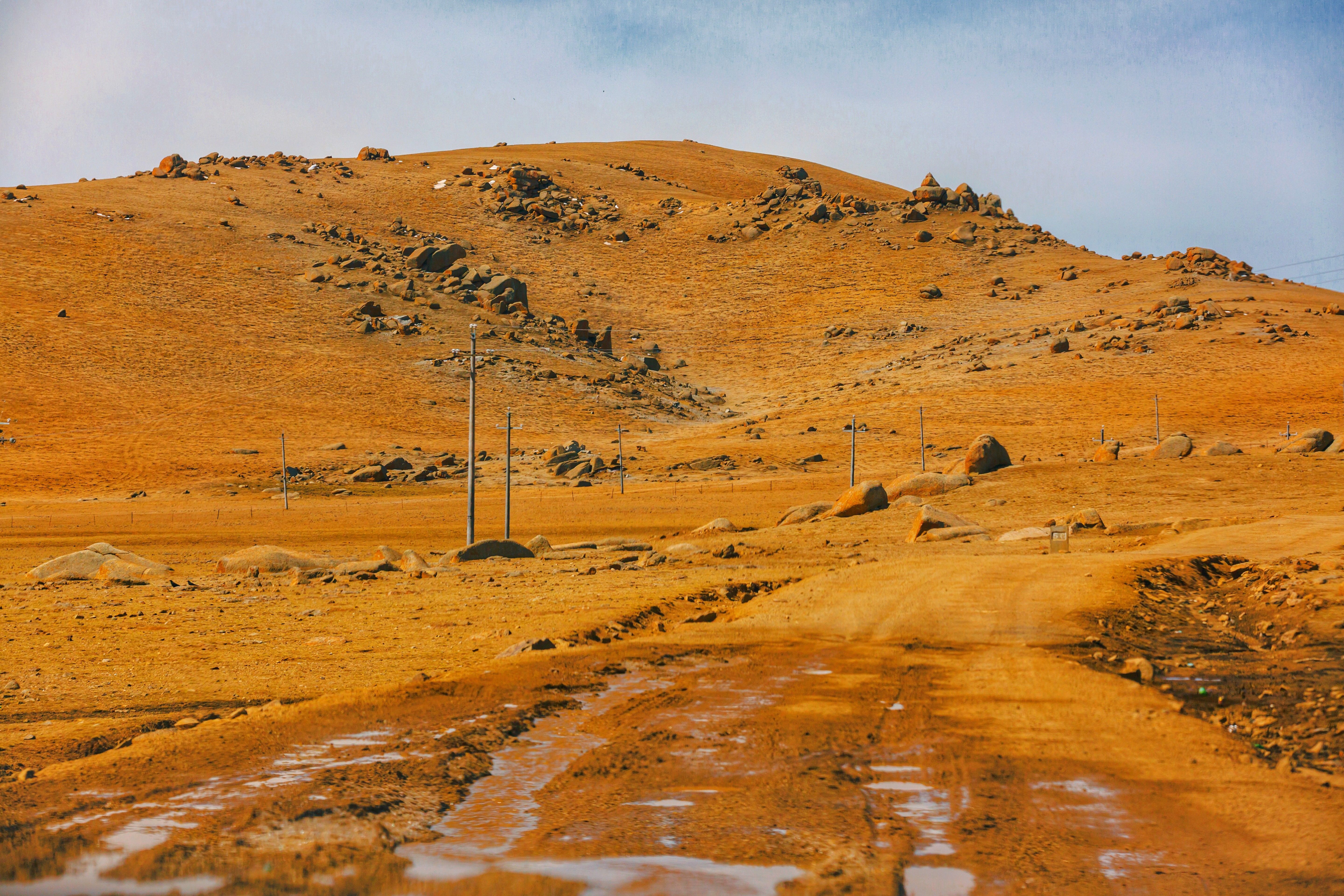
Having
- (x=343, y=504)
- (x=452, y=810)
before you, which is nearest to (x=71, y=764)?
(x=452, y=810)

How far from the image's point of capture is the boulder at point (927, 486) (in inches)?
1377

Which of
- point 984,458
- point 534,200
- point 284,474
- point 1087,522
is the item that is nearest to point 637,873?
point 1087,522

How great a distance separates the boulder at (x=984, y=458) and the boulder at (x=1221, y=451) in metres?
7.32

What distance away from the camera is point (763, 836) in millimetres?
7438

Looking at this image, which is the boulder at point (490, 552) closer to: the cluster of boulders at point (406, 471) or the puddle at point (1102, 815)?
the puddle at point (1102, 815)

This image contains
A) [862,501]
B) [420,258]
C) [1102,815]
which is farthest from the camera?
[420,258]

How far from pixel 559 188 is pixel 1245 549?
124m

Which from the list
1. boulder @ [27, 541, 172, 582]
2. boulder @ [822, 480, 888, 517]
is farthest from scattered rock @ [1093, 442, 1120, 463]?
boulder @ [27, 541, 172, 582]

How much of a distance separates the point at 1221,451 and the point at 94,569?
36882 mm

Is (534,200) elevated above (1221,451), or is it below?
above

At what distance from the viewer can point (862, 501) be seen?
104 feet

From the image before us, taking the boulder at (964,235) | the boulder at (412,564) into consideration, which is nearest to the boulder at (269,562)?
the boulder at (412,564)

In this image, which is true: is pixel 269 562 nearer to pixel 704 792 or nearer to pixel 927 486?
pixel 704 792

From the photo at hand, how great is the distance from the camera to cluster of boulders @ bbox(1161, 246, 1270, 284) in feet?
322
